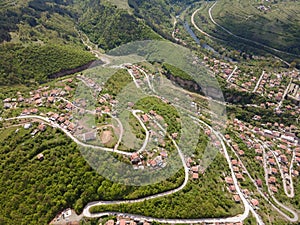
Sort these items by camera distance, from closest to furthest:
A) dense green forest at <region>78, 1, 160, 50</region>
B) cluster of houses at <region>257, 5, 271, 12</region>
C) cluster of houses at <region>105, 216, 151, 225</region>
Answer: cluster of houses at <region>105, 216, 151, 225</region> → dense green forest at <region>78, 1, 160, 50</region> → cluster of houses at <region>257, 5, 271, 12</region>

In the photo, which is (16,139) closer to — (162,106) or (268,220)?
(162,106)

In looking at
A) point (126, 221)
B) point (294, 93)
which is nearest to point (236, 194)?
point (126, 221)

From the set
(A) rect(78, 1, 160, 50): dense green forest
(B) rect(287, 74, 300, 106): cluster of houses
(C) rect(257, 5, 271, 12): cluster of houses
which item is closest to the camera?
(B) rect(287, 74, 300, 106): cluster of houses

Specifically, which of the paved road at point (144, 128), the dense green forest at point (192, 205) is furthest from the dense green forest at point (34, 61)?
the dense green forest at point (192, 205)

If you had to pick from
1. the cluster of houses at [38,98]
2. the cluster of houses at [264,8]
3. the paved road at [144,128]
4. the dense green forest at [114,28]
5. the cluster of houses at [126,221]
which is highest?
the cluster of houses at [264,8]

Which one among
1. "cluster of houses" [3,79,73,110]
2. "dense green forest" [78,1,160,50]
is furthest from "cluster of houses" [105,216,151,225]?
"dense green forest" [78,1,160,50]

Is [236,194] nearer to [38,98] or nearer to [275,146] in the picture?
[275,146]

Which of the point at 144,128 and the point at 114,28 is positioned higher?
the point at 114,28

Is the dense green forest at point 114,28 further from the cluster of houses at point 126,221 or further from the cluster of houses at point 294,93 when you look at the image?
the cluster of houses at point 126,221

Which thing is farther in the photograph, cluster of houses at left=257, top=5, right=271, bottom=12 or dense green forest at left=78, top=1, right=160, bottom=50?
cluster of houses at left=257, top=5, right=271, bottom=12

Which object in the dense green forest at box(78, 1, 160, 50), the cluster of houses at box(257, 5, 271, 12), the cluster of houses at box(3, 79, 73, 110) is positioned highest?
the cluster of houses at box(257, 5, 271, 12)

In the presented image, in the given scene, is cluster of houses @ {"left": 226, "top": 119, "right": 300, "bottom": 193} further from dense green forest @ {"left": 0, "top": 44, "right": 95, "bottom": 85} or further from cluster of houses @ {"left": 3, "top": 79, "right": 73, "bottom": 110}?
dense green forest @ {"left": 0, "top": 44, "right": 95, "bottom": 85}

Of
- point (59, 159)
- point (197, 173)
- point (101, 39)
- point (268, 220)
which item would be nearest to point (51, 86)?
point (59, 159)
